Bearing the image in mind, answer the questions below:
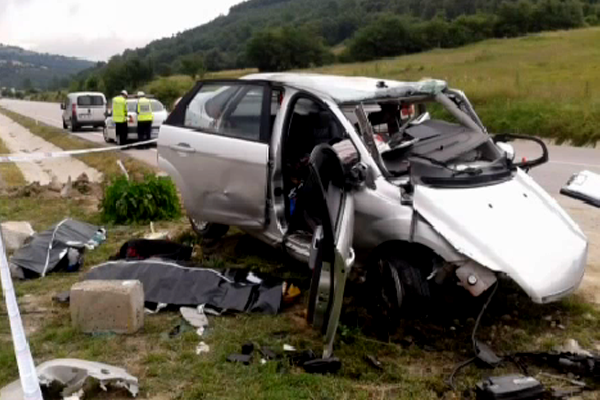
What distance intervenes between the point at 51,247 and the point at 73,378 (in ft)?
9.84

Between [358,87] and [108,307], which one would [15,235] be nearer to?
[108,307]

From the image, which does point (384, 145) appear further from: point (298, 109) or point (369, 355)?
point (369, 355)

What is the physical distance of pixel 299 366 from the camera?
4254 mm

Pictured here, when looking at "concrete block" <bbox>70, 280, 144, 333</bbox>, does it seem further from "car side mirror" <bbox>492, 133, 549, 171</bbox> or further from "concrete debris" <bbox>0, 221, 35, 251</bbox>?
"car side mirror" <bbox>492, 133, 549, 171</bbox>

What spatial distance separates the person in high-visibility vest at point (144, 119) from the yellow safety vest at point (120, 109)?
46cm

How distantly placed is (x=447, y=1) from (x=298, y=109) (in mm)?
92500

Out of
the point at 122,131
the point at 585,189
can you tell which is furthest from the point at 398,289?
the point at 122,131

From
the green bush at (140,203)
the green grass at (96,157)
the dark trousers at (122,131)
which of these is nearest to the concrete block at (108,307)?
the green bush at (140,203)

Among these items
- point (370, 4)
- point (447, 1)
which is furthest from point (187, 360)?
point (370, 4)

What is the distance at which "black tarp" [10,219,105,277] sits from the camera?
6355 millimetres

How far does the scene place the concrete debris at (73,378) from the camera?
151 inches

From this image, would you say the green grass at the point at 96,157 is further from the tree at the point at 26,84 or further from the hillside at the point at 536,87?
the tree at the point at 26,84

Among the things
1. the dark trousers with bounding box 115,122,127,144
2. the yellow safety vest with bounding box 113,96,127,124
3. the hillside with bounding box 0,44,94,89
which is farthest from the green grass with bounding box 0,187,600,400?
the hillside with bounding box 0,44,94,89

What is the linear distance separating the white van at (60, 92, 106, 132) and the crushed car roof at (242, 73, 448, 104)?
25002 millimetres
